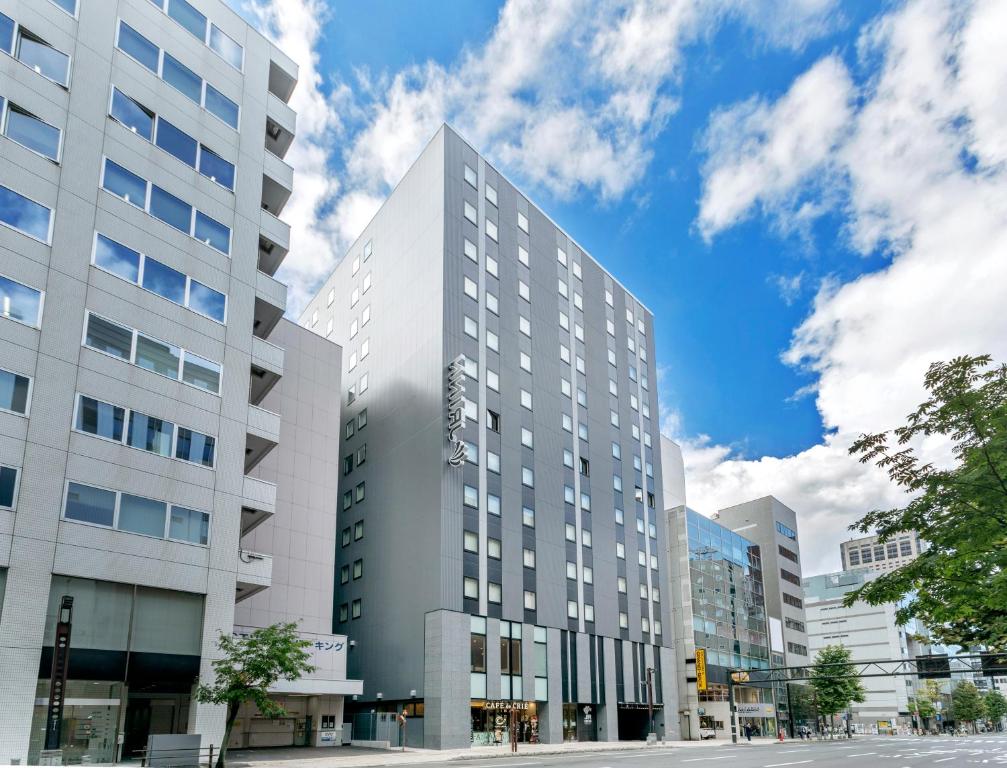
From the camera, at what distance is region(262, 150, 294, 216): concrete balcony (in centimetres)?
4078

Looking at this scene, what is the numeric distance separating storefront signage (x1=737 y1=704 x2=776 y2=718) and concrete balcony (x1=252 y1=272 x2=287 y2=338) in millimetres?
71064

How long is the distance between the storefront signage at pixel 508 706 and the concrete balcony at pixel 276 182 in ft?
112

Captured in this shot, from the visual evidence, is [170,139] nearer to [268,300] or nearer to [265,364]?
[268,300]

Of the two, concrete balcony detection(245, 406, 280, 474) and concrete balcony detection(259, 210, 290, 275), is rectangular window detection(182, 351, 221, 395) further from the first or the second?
concrete balcony detection(259, 210, 290, 275)

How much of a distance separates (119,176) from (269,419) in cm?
1271

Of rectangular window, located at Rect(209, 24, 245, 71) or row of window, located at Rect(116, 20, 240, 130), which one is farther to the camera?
rectangular window, located at Rect(209, 24, 245, 71)

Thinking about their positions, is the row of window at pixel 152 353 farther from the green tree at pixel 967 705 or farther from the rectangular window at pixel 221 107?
the green tree at pixel 967 705

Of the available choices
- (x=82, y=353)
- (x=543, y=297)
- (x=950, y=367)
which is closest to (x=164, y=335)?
(x=82, y=353)

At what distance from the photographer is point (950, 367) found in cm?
1569

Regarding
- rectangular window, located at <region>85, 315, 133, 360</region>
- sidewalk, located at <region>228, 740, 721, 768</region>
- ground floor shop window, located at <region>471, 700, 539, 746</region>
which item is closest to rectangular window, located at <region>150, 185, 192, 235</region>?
rectangular window, located at <region>85, 315, 133, 360</region>

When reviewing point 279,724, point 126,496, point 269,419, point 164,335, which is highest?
point 164,335

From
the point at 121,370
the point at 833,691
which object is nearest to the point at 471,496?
the point at 121,370

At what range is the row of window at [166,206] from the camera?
3291 cm

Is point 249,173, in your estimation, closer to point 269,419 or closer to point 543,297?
point 269,419
